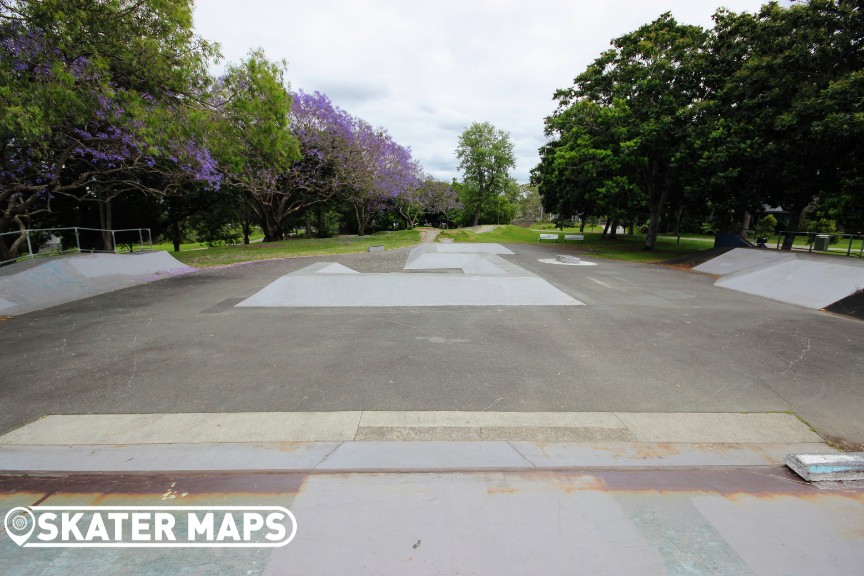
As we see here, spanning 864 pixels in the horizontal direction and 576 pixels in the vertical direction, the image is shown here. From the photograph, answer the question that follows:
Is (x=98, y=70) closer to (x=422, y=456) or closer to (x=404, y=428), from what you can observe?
(x=404, y=428)

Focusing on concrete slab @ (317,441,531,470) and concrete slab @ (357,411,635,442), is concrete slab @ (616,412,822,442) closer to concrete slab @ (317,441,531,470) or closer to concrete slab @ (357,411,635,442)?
concrete slab @ (357,411,635,442)

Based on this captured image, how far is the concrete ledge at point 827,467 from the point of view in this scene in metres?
2.95

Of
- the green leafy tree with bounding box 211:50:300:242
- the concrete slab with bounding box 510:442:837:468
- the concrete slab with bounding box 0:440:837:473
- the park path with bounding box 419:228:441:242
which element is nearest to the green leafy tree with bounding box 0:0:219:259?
the green leafy tree with bounding box 211:50:300:242

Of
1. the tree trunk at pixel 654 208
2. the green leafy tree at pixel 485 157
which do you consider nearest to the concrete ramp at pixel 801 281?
the tree trunk at pixel 654 208

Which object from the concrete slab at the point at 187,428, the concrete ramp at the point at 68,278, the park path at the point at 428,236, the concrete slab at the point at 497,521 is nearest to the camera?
the concrete slab at the point at 497,521

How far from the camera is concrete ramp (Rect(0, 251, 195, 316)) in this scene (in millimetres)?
8836

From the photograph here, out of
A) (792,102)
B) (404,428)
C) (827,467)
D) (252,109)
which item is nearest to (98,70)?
(252,109)

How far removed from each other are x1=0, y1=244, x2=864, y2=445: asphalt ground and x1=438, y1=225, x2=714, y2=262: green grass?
14694mm

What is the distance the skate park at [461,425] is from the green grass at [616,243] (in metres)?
15.7

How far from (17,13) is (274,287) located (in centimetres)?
778

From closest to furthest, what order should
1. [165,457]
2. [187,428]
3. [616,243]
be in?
[165,457]
[187,428]
[616,243]

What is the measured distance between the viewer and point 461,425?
3797 mm

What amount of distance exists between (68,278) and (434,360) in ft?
37.2

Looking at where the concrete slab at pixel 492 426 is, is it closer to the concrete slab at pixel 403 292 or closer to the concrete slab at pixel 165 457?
the concrete slab at pixel 165 457
